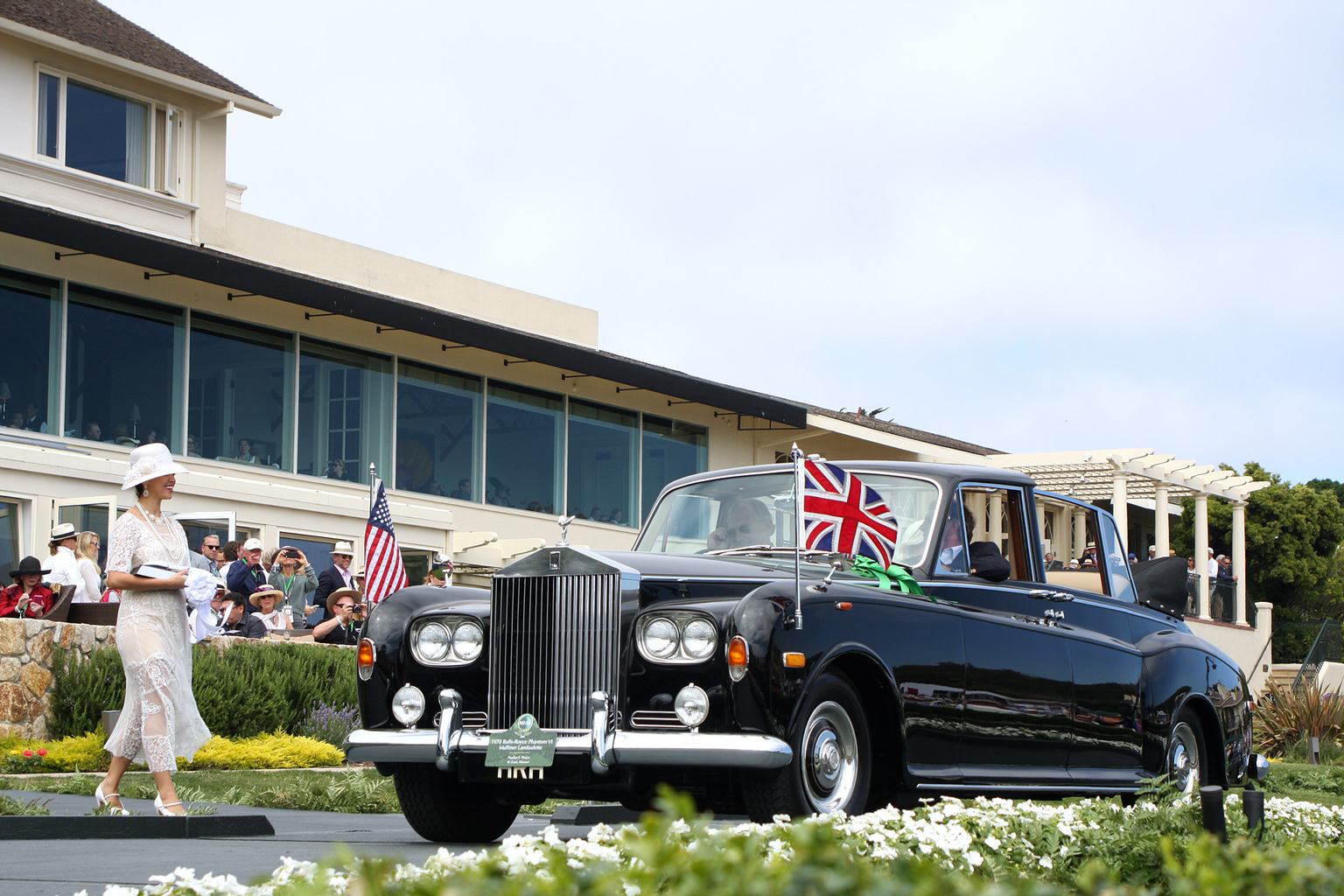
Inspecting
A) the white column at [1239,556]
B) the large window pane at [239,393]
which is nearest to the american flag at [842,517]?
the large window pane at [239,393]

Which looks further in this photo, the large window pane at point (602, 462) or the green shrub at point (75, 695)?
the large window pane at point (602, 462)

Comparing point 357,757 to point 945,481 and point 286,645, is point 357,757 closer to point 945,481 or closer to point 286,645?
point 945,481

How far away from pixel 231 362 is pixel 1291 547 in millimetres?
34470

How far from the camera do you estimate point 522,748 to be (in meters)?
6.52

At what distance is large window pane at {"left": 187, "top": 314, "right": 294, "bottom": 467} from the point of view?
22.5 m

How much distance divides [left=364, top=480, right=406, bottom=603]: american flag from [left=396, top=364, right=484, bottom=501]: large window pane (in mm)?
9578

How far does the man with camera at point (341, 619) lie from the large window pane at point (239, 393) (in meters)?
6.63

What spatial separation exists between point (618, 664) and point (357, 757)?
130 centimetres

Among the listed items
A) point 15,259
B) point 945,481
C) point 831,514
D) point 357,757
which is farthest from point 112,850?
point 15,259

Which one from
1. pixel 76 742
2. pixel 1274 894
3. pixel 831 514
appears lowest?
pixel 76 742

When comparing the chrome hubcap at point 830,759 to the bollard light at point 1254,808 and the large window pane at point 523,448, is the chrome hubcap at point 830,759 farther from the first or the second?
the large window pane at point 523,448

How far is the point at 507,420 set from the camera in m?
27.7

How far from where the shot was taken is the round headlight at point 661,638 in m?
6.55

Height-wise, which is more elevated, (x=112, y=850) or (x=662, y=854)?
(x=662, y=854)
